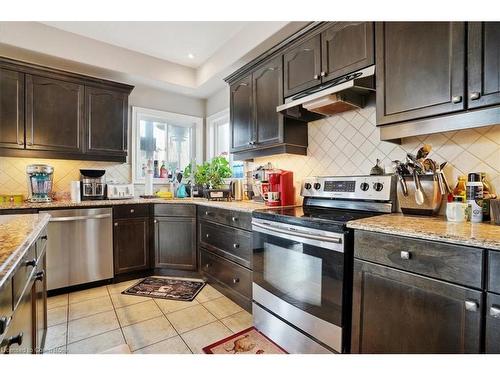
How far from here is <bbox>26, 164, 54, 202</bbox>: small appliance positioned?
257 centimetres

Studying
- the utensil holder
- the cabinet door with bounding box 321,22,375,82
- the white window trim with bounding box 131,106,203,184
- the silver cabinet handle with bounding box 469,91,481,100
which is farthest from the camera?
the white window trim with bounding box 131,106,203,184

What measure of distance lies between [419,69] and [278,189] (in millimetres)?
1371

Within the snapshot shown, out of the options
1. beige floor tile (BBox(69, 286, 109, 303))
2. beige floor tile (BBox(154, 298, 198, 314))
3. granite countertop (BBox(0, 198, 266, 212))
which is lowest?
beige floor tile (BBox(154, 298, 198, 314))

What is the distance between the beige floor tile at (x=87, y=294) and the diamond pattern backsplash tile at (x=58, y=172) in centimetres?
122

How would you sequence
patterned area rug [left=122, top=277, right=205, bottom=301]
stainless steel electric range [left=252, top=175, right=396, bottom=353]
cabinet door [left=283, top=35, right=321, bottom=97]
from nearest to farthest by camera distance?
stainless steel electric range [left=252, top=175, right=396, bottom=353]
cabinet door [left=283, top=35, right=321, bottom=97]
patterned area rug [left=122, top=277, right=205, bottom=301]

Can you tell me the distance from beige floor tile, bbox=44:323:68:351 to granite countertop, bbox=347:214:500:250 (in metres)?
2.07

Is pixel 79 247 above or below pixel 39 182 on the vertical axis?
below

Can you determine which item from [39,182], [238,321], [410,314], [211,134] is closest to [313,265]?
[410,314]

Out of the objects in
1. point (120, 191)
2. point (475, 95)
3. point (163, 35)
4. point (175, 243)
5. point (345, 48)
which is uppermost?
point (163, 35)

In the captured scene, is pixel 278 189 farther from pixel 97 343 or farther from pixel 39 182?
pixel 39 182

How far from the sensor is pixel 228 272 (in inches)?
93.4

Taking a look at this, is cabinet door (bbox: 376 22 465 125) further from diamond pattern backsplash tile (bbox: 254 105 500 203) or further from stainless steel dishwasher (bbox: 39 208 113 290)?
stainless steel dishwasher (bbox: 39 208 113 290)

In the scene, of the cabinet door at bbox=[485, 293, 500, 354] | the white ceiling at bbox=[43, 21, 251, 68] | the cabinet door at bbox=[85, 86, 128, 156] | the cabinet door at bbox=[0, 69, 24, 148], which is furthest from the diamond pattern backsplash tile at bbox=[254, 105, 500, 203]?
the cabinet door at bbox=[0, 69, 24, 148]

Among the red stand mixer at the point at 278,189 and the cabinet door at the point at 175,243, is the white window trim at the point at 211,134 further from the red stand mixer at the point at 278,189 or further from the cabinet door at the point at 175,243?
the red stand mixer at the point at 278,189
